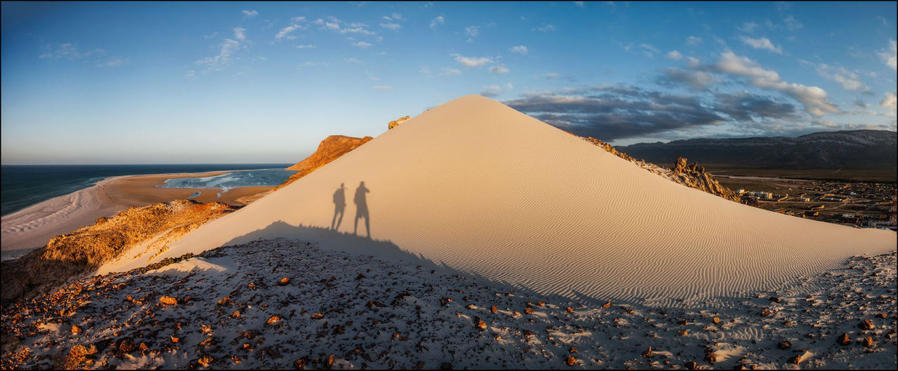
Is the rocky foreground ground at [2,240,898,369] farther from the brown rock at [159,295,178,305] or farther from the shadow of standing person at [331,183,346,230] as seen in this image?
the shadow of standing person at [331,183,346,230]

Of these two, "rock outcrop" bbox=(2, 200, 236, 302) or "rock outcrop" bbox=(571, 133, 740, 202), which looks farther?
"rock outcrop" bbox=(571, 133, 740, 202)

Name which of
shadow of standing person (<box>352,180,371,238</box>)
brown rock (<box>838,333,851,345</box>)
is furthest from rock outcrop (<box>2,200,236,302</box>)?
brown rock (<box>838,333,851,345</box>)

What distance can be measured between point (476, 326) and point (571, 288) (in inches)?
93.4

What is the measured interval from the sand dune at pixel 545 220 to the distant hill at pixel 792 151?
54041 mm

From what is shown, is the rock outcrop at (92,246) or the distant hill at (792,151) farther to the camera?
the distant hill at (792,151)

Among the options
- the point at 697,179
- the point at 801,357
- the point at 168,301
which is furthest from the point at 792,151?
the point at 168,301

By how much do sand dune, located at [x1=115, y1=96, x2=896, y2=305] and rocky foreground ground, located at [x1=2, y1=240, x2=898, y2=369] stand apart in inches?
37.4

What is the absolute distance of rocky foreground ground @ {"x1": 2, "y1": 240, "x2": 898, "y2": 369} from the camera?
2.97 m

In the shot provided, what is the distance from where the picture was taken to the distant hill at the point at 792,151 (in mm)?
63844

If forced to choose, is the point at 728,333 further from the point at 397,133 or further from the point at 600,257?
the point at 397,133

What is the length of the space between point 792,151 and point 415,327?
4456 inches

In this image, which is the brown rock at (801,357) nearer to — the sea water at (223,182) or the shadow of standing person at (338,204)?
the shadow of standing person at (338,204)

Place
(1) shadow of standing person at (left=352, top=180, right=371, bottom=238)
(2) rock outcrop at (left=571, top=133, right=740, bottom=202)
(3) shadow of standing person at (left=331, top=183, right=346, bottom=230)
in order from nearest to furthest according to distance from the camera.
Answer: (1) shadow of standing person at (left=352, top=180, right=371, bottom=238), (3) shadow of standing person at (left=331, top=183, right=346, bottom=230), (2) rock outcrop at (left=571, top=133, right=740, bottom=202)

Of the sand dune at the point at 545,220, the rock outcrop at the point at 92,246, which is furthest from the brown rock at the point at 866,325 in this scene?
the rock outcrop at the point at 92,246
